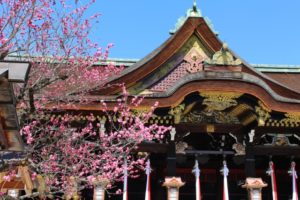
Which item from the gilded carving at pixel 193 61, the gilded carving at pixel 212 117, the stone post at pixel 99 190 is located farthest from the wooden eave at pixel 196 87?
the stone post at pixel 99 190

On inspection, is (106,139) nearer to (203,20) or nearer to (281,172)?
(203,20)

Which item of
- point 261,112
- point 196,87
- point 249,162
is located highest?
point 196,87

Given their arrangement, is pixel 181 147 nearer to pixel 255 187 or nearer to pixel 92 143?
pixel 255 187

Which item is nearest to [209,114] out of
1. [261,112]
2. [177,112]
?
[177,112]

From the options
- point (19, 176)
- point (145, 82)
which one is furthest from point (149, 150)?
point (19, 176)

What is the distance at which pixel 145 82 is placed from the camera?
12.3m

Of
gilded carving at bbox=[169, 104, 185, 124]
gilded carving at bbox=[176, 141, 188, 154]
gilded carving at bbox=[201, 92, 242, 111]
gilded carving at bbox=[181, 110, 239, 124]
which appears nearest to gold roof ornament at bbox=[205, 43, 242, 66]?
gilded carving at bbox=[201, 92, 242, 111]

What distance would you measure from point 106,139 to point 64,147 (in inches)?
42.0

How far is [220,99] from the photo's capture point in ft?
37.8

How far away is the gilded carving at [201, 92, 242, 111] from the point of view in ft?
37.3

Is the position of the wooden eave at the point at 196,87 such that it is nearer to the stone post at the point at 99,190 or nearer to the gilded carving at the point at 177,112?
the gilded carving at the point at 177,112

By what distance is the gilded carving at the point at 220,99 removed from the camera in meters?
11.4

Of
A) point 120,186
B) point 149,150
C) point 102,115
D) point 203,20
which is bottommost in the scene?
point 120,186

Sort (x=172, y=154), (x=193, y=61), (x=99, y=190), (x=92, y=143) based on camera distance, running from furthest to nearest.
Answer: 1. (x=193, y=61)
2. (x=172, y=154)
3. (x=99, y=190)
4. (x=92, y=143)
